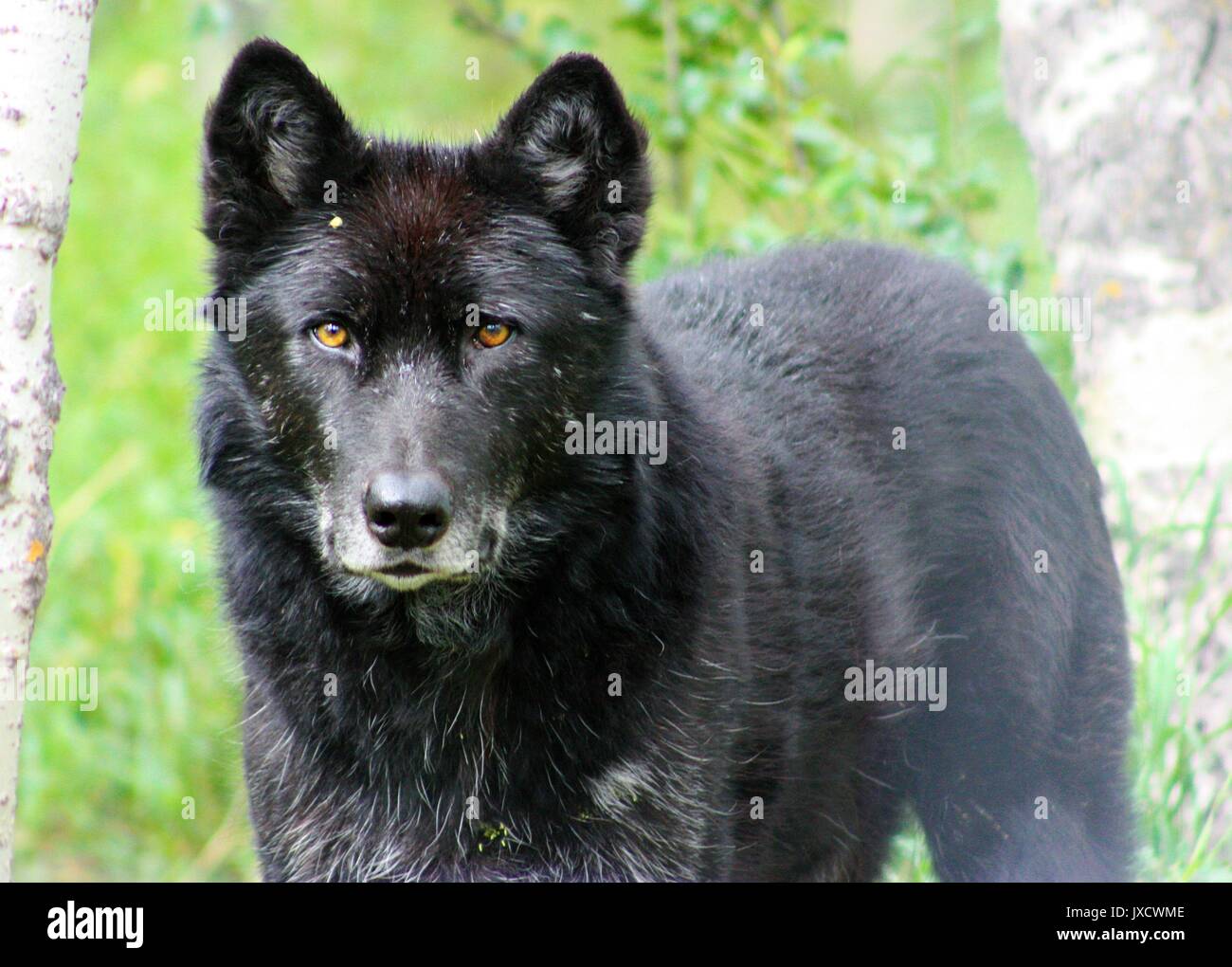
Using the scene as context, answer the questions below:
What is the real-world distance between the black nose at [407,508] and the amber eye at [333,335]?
1.45ft

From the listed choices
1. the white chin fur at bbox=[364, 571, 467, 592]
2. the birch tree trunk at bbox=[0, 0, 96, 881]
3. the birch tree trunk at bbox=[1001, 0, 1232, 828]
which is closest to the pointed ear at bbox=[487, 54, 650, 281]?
the white chin fur at bbox=[364, 571, 467, 592]

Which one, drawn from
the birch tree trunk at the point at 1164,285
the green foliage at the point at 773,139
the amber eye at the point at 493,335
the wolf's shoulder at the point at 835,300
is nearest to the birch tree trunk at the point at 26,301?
the amber eye at the point at 493,335

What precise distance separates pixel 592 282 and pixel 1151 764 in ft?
9.23

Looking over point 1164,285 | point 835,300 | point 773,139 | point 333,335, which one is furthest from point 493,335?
point 773,139

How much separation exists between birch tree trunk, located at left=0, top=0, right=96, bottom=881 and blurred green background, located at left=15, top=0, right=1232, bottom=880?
4.22 feet

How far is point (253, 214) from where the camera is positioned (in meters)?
Answer: 3.76

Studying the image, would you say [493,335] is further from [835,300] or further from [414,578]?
[835,300]

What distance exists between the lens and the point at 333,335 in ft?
11.8

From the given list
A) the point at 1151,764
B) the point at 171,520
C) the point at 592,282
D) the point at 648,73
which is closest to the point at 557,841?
the point at 592,282

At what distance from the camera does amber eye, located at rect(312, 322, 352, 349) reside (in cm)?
358

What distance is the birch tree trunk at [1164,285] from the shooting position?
18.2 ft

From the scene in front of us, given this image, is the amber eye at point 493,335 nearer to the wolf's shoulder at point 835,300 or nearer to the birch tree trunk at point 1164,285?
the wolf's shoulder at point 835,300

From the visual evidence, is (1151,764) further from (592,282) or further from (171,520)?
(171,520)

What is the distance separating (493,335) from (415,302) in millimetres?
221
